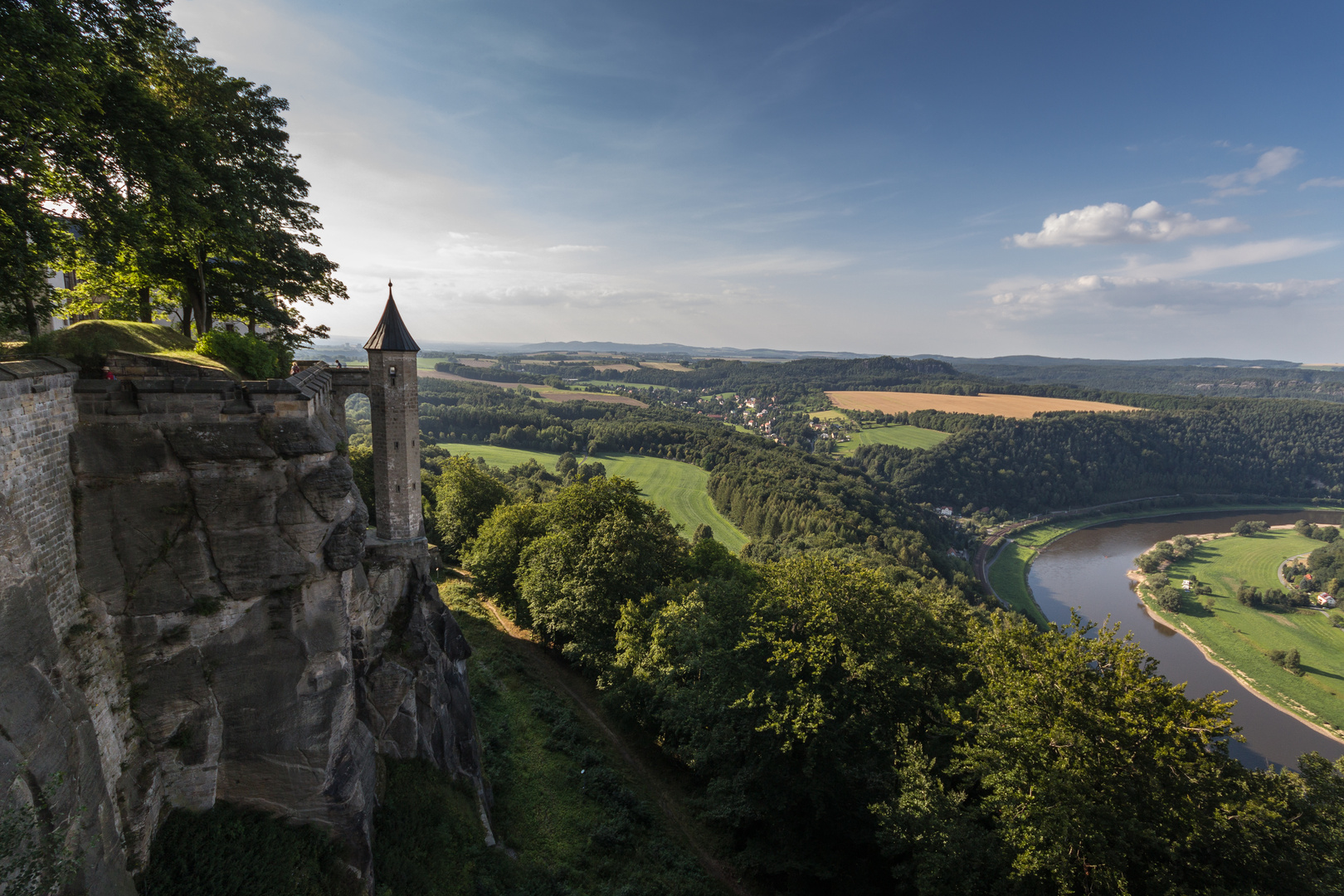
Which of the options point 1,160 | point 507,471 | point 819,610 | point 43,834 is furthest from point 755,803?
point 507,471

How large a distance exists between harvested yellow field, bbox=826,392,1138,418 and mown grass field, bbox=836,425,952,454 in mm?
13699

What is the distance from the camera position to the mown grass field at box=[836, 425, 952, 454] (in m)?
122

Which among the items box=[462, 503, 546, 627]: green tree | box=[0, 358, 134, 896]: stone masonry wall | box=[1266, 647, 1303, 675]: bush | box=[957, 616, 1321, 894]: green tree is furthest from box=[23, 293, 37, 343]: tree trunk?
box=[1266, 647, 1303, 675]: bush

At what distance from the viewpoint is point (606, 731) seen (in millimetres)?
25578

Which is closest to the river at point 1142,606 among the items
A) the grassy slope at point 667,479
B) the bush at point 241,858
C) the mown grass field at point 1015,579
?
the mown grass field at point 1015,579

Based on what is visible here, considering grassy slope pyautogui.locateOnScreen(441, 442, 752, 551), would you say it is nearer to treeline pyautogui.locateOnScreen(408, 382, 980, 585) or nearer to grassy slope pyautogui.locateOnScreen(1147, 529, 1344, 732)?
treeline pyautogui.locateOnScreen(408, 382, 980, 585)

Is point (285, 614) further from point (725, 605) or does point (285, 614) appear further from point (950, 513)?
point (950, 513)

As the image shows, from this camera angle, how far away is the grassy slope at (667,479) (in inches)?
2874

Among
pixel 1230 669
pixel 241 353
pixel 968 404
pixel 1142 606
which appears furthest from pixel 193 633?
pixel 968 404

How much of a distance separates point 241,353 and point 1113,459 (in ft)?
531

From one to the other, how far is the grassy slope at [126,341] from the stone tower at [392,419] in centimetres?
528

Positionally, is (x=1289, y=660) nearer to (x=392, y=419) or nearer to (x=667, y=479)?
(x=667, y=479)

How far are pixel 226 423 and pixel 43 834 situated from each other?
6835mm

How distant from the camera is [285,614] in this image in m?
11.6
